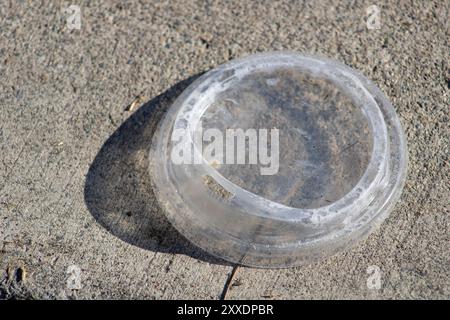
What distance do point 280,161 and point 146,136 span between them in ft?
1.82

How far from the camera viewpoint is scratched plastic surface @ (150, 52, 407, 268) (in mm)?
2529

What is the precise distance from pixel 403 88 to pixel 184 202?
3.41 feet

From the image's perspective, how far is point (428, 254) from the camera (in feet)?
8.46

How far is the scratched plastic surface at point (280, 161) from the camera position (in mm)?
2529

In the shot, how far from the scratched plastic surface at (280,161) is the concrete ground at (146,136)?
0.08 meters

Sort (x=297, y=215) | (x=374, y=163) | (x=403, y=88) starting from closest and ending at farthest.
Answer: (x=297, y=215) → (x=374, y=163) → (x=403, y=88)

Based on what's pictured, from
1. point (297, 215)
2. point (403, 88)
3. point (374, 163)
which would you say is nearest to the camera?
point (297, 215)

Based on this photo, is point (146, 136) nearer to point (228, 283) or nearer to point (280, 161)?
point (280, 161)

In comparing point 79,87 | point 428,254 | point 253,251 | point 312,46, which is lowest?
point 428,254

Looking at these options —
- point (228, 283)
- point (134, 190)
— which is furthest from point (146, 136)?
point (228, 283)

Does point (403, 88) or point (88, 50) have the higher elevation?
point (88, 50)

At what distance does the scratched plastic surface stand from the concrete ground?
0.08m

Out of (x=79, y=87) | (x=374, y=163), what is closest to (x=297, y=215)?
(x=374, y=163)
